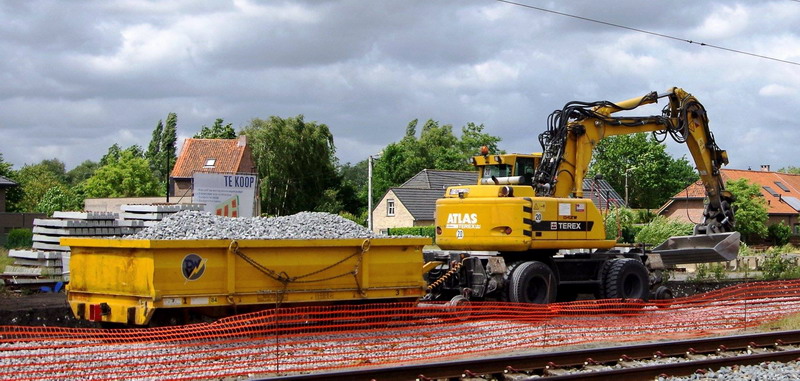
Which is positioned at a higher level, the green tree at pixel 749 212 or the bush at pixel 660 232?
the green tree at pixel 749 212

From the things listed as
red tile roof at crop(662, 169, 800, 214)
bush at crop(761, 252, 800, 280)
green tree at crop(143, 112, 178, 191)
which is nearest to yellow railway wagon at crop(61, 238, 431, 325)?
bush at crop(761, 252, 800, 280)

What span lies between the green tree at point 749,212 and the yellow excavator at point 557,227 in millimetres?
41508

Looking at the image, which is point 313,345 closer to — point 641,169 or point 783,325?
point 783,325

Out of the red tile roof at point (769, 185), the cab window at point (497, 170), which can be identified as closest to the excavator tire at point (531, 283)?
the cab window at point (497, 170)

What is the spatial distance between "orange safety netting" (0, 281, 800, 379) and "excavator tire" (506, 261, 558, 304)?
60 cm

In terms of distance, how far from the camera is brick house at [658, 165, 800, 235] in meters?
70.2

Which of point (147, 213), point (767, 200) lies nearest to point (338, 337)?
point (147, 213)

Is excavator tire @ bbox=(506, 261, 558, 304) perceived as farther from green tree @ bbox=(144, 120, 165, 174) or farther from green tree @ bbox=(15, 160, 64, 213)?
green tree @ bbox=(144, 120, 165, 174)

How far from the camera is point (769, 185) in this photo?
76.6 metres

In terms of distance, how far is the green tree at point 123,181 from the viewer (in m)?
87.4

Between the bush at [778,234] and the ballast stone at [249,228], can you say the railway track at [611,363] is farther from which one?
the bush at [778,234]

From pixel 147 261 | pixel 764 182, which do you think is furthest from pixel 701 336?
pixel 764 182

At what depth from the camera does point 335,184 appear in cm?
6944

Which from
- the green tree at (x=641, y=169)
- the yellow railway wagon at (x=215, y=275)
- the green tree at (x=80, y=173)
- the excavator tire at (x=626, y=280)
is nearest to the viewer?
the yellow railway wagon at (x=215, y=275)
